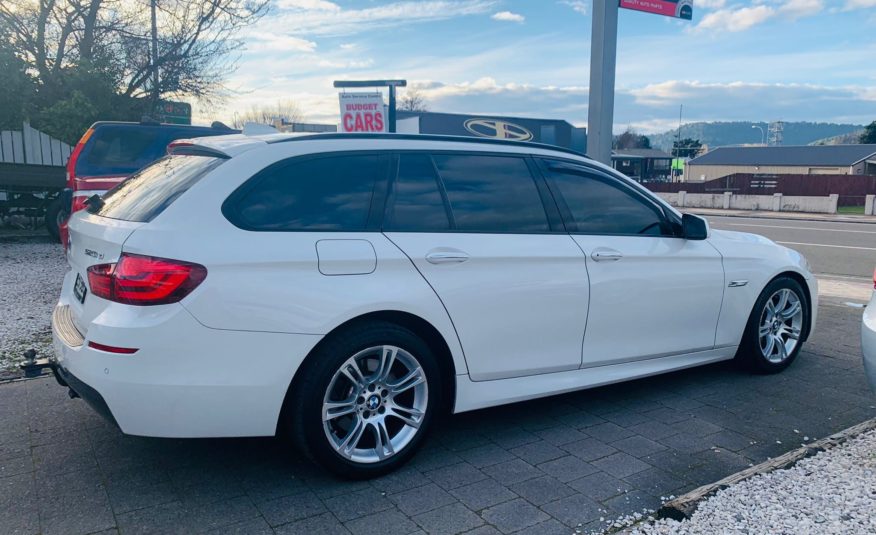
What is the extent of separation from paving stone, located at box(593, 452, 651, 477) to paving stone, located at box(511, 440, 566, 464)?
0.23m

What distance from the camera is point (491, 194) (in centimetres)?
390

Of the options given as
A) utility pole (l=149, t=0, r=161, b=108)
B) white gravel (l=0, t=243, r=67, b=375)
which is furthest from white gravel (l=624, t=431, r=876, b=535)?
utility pole (l=149, t=0, r=161, b=108)

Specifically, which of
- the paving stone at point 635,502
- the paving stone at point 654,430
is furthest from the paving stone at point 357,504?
the paving stone at point 654,430

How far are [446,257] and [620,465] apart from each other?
1.45m

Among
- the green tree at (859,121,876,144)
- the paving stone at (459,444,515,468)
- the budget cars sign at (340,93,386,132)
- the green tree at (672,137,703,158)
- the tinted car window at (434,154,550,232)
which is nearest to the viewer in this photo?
the paving stone at (459,444,515,468)

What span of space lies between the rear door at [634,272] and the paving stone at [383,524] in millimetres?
1625

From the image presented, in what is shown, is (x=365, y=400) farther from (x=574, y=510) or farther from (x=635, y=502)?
(x=635, y=502)

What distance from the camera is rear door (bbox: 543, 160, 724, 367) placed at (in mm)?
4148

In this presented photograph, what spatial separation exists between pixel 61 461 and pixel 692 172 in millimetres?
85210

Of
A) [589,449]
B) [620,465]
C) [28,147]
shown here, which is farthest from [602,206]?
[28,147]

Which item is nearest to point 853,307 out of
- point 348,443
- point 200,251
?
point 348,443

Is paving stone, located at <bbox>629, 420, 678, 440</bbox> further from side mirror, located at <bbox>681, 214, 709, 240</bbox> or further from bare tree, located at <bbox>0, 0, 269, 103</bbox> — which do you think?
bare tree, located at <bbox>0, 0, 269, 103</bbox>

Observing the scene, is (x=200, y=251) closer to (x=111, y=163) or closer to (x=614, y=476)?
(x=614, y=476)

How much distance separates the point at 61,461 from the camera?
139 inches
